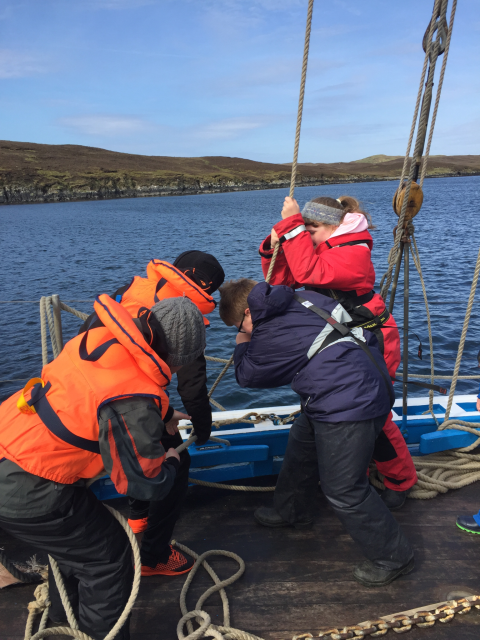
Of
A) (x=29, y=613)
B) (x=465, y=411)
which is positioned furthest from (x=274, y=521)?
(x=465, y=411)

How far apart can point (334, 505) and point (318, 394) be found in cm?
59

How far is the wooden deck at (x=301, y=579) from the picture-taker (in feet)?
7.29

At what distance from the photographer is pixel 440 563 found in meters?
2.54

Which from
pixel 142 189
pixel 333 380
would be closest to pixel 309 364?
pixel 333 380

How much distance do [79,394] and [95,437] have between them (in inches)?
7.3

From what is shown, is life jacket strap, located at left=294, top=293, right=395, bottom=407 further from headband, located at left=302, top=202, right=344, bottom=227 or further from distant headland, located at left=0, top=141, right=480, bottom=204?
distant headland, located at left=0, top=141, right=480, bottom=204

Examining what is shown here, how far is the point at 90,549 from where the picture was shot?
6.13ft

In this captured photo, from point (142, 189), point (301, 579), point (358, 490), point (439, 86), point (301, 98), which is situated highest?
point (439, 86)

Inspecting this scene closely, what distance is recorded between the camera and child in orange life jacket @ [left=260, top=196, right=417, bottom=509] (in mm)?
2484

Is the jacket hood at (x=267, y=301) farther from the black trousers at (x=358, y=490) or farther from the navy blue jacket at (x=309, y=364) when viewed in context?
the black trousers at (x=358, y=490)

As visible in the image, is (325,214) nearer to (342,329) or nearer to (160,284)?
(342,329)

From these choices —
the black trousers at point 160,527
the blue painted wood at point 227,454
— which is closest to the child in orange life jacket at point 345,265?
the blue painted wood at point 227,454

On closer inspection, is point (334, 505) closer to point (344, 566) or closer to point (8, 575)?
point (344, 566)

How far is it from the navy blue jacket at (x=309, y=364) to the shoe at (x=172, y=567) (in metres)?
1.10
